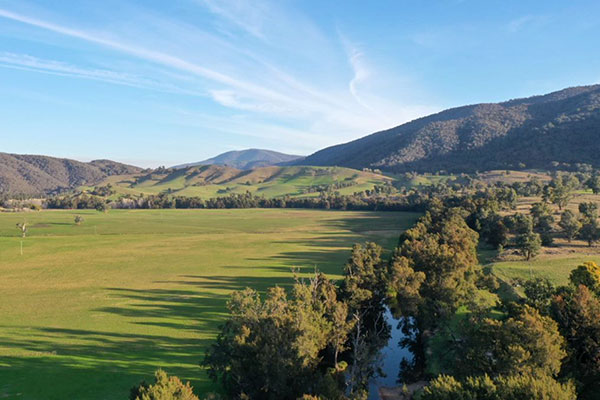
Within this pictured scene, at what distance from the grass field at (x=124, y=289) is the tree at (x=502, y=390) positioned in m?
22.0

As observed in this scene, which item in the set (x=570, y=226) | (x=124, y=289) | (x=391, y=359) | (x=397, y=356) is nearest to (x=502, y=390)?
(x=391, y=359)

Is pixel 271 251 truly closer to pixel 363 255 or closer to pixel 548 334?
pixel 363 255

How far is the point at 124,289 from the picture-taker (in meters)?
68.7

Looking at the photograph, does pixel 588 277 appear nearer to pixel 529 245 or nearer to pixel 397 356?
pixel 397 356

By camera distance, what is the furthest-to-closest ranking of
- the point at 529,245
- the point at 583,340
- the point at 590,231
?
the point at 590,231 < the point at 529,245 < the point at 583,340

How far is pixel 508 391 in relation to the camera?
72.7 ft

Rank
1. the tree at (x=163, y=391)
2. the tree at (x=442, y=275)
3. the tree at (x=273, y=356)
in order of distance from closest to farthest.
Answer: the tree at (x=163, y=391), the tree at (x=273, y=356), the tree at (x=442, y=275)

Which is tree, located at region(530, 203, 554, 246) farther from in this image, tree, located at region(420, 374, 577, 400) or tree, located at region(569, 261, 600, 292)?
tree, located at region(420, 374, 577, 400)

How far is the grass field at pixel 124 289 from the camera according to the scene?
3806 cm

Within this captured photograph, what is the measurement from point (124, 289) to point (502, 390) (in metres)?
64.2

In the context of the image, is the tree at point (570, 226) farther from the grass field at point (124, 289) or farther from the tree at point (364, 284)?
the tree at point (364, 284)

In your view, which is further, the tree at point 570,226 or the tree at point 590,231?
the tree at point 570,226

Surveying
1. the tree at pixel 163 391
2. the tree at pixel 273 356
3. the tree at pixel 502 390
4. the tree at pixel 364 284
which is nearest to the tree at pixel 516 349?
the tree at pixel 502 390

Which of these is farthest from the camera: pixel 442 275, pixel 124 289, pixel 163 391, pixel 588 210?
pixel 588 210
